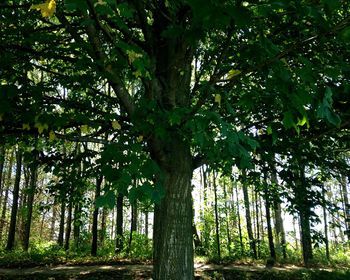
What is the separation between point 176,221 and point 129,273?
18.0 feet

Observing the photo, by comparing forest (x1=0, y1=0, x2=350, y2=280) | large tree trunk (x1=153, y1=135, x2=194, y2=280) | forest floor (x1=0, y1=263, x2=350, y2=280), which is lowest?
forest floor (x1=0, y1=263, x2=350, y2=280)

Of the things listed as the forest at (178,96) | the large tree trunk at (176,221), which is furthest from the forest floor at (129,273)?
the large tree trunk at (176,221)

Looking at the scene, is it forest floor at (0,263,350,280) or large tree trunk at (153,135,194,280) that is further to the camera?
forest floor at (0,263,350,280)

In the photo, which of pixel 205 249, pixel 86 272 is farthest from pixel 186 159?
pixel 205 249

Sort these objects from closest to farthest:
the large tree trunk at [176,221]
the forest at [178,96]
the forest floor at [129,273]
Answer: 1. the forest at [178,96]
2. the large tree trunk at [176,221]
3. the forest floor at [129,273]

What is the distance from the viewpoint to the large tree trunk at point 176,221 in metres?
4.40

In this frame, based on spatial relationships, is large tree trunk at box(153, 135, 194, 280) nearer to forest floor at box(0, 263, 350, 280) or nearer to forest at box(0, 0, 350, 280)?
forest at box(0, 0, 350, 280)

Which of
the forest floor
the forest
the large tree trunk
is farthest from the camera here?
the forest floor

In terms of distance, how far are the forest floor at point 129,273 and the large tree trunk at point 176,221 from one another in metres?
4.77

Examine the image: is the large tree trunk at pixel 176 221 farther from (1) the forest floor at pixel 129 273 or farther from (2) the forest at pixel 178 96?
(1) the forest floor at pixel 129 273

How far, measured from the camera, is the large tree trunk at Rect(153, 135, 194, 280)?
4.40m

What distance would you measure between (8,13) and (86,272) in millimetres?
7052

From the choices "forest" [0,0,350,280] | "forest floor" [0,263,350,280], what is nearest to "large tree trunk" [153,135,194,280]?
"forest" [0,0,350,280]

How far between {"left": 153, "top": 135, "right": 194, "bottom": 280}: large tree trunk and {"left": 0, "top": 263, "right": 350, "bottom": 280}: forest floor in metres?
4.77
